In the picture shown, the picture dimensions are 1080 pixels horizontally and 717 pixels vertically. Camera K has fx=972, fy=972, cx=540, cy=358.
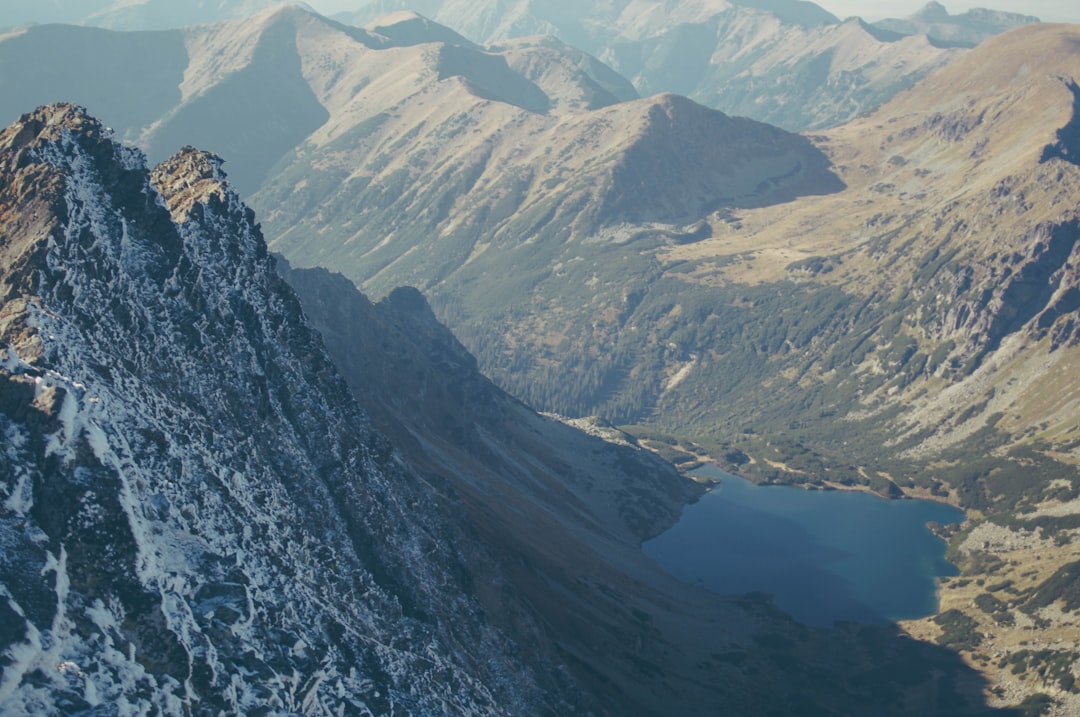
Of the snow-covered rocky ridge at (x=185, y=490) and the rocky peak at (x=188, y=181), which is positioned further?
the rocky peak at (x=188, y=181)

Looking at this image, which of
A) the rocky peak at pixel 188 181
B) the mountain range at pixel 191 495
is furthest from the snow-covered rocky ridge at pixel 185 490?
the rocky peak at pixel 188 181

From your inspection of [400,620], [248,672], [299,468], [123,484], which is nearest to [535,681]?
[400,620]

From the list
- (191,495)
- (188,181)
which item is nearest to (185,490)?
(191,495)

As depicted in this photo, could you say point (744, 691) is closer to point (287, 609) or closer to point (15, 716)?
point (287, 609)

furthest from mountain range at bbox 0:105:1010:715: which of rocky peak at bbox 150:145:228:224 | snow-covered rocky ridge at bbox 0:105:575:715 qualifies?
rocky peak at bbox 150:145:228:224

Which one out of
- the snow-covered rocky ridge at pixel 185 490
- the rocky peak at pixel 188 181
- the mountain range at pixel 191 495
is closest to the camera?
the snow-covered rocky ridge at pixel 185 490

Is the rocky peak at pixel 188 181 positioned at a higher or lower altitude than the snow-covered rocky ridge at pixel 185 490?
higher

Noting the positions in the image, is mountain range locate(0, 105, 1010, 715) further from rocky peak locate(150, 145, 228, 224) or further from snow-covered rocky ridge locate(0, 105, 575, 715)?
rocky peak locate(150, 145, 228, 224)

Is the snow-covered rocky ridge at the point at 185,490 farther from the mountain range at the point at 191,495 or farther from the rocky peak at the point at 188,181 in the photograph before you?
the rocky peak at the point at 188,181
